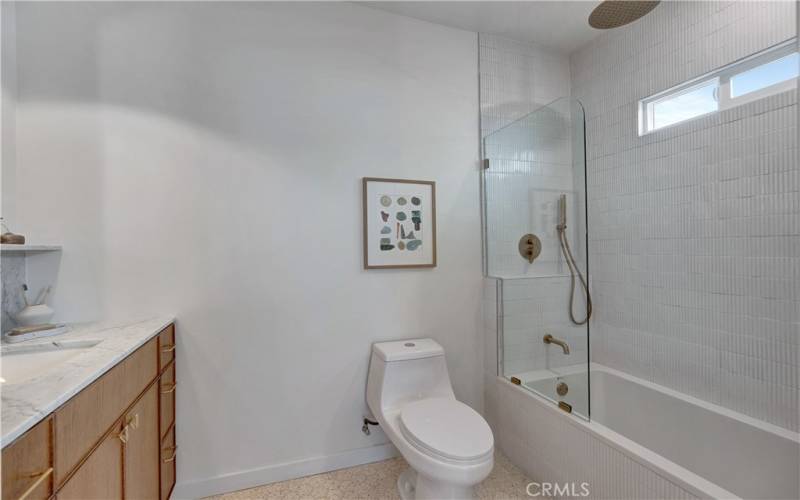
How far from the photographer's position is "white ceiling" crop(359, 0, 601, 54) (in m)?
2.00

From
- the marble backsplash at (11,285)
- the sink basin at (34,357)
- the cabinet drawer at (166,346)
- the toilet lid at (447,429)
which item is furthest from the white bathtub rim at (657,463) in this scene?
the marble backsplash at (11,285)

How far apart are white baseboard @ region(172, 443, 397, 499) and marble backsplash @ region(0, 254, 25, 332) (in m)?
1.07

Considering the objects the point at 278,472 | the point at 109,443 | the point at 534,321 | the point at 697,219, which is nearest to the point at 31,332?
the point at 109,443

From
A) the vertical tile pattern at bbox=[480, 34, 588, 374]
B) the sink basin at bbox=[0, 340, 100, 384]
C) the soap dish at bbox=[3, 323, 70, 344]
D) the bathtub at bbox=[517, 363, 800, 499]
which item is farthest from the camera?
the vertical tile pattern at bbox=[480, 34, 588, 374]

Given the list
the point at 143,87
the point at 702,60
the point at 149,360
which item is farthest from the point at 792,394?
the point at 143,87

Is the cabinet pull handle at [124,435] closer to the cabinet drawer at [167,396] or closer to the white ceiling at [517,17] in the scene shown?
the cabinet drawer at [167,396]

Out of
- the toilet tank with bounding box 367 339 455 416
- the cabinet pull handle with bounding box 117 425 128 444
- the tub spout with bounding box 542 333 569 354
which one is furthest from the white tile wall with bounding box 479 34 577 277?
the cabinet pull handle with bounding box 117 425 128 444

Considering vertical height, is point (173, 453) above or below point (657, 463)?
below

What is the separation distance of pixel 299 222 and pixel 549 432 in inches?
68.3

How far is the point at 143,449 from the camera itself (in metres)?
1.25

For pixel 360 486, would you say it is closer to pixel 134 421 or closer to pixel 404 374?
pixel 404 374

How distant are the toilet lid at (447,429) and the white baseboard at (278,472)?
53 centimetres

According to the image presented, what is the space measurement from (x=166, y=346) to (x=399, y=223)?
134 centimetres

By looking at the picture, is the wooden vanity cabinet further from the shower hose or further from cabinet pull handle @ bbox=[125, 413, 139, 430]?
the shower hose
